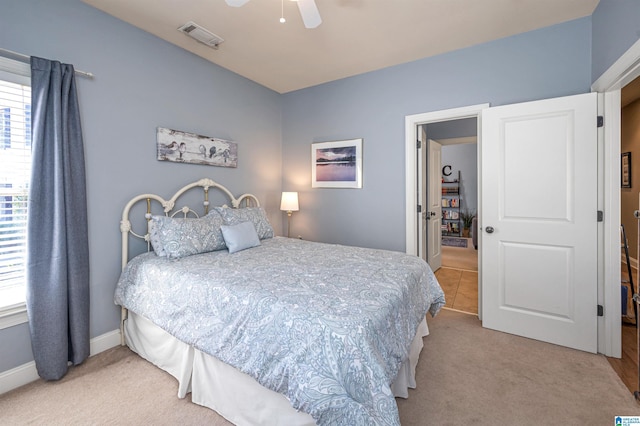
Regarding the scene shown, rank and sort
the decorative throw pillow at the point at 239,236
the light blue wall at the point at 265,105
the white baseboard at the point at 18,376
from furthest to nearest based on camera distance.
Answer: the decorative throw pillow at the point at 239,236 → the light blue wall at the point at 265,105 → the white baseboard at the point at 18,376

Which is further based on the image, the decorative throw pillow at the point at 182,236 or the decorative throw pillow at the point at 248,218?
the decorative throw pillow at the point at 248,218

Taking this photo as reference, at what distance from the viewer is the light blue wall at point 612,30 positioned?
1788 millimetres

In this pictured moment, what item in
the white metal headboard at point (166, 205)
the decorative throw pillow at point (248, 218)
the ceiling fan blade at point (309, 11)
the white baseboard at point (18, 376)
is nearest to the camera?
the ceiling fan blade at point (309, 11)

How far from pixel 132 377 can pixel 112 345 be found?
23.5 inches

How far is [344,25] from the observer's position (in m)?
2.53

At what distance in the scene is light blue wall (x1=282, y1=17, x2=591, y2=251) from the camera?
257cm

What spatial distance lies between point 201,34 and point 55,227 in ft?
6.60

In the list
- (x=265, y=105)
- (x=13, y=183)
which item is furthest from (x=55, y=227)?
(x=265, y=105)

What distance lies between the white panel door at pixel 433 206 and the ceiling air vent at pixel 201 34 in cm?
322

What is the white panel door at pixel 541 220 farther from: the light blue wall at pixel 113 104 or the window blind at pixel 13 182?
the window blind at pixel 13 182

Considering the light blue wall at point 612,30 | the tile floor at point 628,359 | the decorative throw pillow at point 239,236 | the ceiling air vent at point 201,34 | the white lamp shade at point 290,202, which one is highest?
the ceiling air vent at point 201,34

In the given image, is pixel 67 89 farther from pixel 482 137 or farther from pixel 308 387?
pixel 482 137

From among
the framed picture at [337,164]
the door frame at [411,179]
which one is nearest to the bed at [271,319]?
the door frame at [411,179]

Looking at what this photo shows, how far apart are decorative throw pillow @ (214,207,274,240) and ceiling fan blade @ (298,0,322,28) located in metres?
1.85
